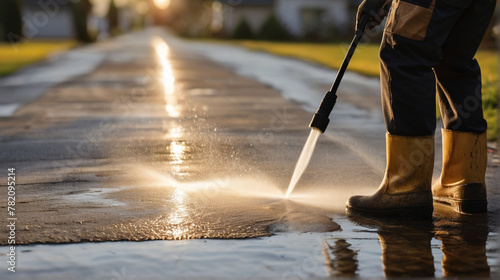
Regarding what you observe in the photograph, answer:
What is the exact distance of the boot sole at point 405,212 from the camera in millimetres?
4406

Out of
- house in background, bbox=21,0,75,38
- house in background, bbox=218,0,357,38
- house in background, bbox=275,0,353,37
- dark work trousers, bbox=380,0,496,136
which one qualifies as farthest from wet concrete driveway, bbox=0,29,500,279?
house in background, bbox=21,0,75,38

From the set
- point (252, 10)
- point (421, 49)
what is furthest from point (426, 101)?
point (252, 10)

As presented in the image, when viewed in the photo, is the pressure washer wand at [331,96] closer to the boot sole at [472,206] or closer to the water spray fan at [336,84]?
the water spray fan at [336,84]

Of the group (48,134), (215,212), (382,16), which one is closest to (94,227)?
(215,212)

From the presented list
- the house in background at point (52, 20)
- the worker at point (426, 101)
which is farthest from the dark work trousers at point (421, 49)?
the house in background at point (52, 20)

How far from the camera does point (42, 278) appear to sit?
3295mm

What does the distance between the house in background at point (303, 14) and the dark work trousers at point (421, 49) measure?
152ft

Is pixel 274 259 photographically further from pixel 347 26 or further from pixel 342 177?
pixel 347 26

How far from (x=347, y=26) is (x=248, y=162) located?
155 feet

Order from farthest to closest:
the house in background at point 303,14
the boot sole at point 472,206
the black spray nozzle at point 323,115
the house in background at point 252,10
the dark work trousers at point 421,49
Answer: the house in background at point 252,10, the house in background at point 303,14, the black spray nozzle at point 323,115, the boot sole at point 472,206, the dark work trousers at point 421,49

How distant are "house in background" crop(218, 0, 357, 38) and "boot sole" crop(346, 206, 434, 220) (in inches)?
1836

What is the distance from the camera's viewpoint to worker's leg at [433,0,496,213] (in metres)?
4.63

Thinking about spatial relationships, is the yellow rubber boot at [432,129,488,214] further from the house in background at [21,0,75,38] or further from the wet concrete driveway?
the house in background at [21,0,75,38]

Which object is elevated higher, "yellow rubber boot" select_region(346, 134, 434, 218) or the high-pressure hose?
the high-pressure hose
